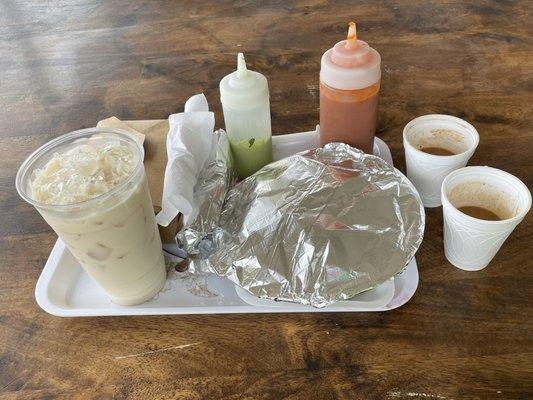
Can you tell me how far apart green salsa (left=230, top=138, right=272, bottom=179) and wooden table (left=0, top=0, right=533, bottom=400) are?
0.14m

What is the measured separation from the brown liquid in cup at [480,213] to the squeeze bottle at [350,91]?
7.8 inches

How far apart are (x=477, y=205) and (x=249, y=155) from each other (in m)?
0.36

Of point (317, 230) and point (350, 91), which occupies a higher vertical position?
point (350, 91)

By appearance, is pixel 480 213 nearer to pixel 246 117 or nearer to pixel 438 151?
pixel 438 151

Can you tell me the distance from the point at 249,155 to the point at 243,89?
13 centimetres

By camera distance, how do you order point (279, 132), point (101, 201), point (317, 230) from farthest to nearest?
1. point (279, 132)
2. point (317, 230)
3. point (101, 201)

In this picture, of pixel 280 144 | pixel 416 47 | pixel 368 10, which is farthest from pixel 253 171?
pixel 368 10

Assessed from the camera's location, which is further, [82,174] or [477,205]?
[477,205]

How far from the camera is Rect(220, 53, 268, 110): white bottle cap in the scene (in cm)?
69

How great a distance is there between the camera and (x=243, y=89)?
69 centimetres

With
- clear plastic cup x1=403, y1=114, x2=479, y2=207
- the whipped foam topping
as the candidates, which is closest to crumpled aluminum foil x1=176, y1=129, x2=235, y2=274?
the whipped foam topping

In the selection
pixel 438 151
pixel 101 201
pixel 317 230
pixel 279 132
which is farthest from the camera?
pixel 279 132

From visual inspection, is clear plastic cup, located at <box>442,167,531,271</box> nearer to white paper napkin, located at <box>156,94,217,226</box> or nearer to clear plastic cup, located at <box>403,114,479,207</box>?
clear plastic cup, located at <box>403,114,479,207</box>

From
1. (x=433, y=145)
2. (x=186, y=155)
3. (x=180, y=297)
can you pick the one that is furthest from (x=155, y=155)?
(x=433, y=145)
